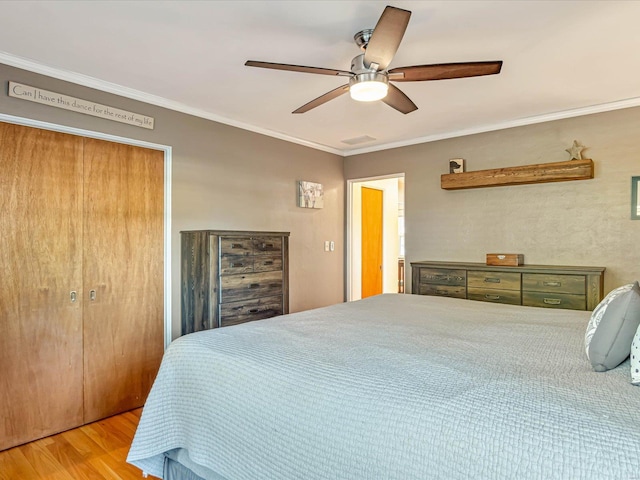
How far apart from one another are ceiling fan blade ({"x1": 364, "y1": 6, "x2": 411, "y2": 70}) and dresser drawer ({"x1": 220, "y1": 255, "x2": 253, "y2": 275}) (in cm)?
182

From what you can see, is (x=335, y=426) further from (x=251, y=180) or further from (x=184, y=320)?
(x=251, y=180)

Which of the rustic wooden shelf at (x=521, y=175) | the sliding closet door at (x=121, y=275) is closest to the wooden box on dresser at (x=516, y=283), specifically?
the rustic wooden shelf at (x=521, y=175)

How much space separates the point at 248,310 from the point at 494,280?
7.42ft

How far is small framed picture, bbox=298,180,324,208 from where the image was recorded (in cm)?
452

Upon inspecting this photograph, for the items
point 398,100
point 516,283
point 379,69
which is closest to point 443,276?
point 516,283

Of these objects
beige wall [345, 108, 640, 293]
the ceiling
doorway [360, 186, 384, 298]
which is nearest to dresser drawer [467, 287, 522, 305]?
beige wall [345, 108, 640, 293]

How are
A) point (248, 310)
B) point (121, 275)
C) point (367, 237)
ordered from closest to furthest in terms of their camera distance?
point (121, 275) < point (248, 310) < point (367, 237)

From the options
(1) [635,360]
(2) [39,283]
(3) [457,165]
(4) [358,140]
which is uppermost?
(4) [358,140]

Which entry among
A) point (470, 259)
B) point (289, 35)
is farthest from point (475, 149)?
point (289, 35)

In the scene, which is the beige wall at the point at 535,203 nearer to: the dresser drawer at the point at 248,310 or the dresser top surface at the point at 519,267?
the dresser top surface at the point at 519,267

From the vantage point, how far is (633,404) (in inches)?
42.3

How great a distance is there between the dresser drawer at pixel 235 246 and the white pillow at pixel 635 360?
2571 millimetres

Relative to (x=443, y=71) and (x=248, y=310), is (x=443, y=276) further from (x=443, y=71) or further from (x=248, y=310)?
(x=443, y=71)

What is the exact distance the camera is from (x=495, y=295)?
11.8 feet
